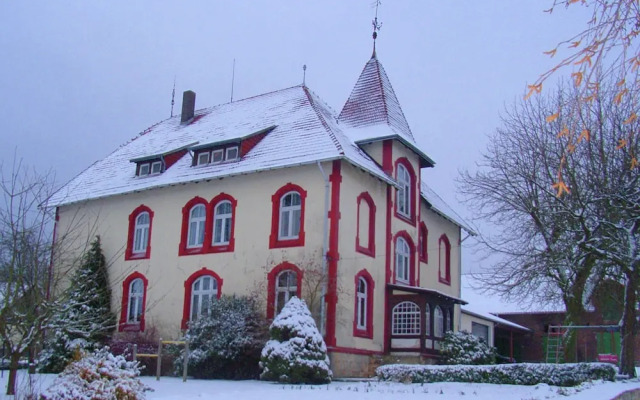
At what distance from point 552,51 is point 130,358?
20.4m

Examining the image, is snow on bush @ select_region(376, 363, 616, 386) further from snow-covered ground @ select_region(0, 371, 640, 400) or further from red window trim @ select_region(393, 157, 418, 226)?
red window trim @ select_region(393, 157, 418, 226)

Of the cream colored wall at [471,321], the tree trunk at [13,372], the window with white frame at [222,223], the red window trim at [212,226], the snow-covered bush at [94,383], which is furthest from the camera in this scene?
the cream colored wall at [471,321]

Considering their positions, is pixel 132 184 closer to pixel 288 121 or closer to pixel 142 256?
pixel 142 256

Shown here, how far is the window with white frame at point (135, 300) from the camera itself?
25.8 m

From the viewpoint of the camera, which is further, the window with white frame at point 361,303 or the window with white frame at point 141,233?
the window with white frame at point 141,233

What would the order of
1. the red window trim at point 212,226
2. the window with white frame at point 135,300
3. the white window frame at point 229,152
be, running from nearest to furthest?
the red window trim at point 212,226 → the white window frame at point 229,152 → the window with white frame at point 135,300

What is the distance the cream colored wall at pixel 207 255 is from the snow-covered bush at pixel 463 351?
570cm

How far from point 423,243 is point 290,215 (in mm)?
7659

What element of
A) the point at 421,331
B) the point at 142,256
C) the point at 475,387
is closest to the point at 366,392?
the point at 475,387

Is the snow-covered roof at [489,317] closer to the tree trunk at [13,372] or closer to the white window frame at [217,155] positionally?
the white window frame at [217,155]

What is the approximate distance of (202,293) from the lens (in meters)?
24.0

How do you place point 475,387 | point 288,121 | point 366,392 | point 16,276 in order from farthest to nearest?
point 288,121 → point 475,387 → point 366,392 → point 16,276

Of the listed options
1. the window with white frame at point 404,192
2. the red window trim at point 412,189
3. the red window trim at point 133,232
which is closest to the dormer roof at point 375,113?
the red window trim at point 412,189

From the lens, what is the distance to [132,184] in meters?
26.8
